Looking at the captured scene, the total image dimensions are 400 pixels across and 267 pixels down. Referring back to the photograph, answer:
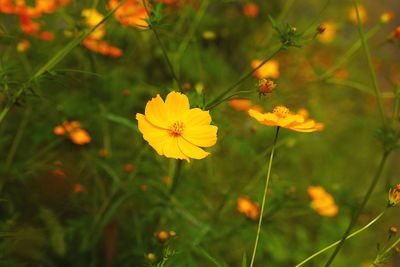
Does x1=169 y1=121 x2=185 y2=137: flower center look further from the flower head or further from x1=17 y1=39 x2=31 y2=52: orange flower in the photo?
x1=17 y1=39 x2=31 y2=52: orange flower

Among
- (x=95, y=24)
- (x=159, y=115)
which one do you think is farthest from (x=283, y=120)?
(x=95, y=24)

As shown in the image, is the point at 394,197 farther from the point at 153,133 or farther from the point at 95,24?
the point at 95,24

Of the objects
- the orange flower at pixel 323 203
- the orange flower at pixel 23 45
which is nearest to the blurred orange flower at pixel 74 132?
the orange flower at pixel 23 45

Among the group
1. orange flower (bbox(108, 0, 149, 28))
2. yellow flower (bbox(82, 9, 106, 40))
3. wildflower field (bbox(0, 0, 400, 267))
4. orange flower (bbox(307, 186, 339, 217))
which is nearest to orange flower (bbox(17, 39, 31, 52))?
wildflower field (bbox(0, 0, 400, 267))

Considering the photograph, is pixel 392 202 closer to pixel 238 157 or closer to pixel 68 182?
pixel 68 182

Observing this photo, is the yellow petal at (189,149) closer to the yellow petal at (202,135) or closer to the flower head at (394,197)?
the yellow petal at (202,135)

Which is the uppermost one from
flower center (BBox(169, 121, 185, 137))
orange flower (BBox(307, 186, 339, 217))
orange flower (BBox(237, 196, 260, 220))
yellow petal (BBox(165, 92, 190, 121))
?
orange flower (BBox(307, 186, 339, 217))
